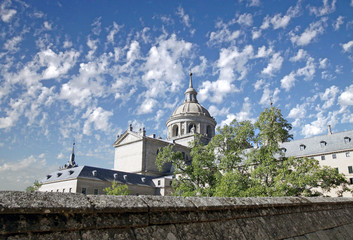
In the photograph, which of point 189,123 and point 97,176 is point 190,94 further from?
point 97,176

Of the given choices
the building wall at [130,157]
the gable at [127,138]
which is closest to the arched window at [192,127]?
the gable at [127,138]

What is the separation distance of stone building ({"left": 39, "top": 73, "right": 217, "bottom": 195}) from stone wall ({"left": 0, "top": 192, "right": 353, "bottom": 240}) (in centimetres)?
4498

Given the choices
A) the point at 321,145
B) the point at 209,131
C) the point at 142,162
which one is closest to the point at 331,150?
the point at 321,145

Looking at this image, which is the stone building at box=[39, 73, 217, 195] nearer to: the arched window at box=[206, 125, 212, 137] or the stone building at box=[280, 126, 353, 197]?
the arched window at box=[206, 125, 212, 137]

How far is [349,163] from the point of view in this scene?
5231cm

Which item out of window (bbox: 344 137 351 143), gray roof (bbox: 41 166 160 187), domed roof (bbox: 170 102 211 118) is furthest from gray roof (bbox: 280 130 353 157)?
gray roof (bbox: 41 166 160 187)

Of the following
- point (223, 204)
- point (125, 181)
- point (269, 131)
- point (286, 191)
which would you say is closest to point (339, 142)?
point (269, 131)

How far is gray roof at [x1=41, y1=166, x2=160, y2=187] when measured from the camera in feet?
177

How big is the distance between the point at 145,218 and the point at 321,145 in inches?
2387

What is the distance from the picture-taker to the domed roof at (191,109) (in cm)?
7894

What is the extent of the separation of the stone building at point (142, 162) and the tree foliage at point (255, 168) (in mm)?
14686

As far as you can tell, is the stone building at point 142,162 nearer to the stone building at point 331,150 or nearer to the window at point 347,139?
the stone building at point 331,150

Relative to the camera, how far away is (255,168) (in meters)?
31.7

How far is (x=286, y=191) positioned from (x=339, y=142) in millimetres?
33476
